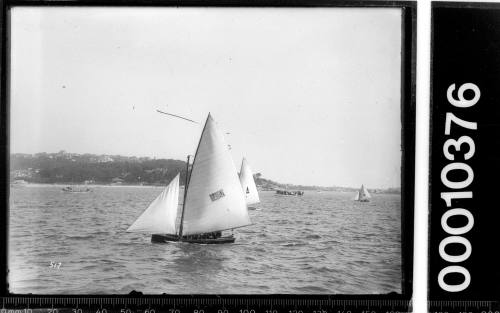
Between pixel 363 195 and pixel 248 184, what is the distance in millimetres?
484

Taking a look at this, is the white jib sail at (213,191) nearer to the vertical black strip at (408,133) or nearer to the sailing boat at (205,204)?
the sailing boat at (205,204)

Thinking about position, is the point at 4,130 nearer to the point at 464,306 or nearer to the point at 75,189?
the point at 75,189

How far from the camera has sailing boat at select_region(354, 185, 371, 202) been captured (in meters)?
1.93

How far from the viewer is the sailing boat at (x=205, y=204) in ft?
6.34

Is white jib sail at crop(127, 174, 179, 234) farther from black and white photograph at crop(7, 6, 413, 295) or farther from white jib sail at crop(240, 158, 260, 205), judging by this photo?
white jib sail at crop(240, 158, 260, 205)

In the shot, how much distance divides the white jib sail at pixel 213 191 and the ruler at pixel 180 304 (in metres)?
0.30

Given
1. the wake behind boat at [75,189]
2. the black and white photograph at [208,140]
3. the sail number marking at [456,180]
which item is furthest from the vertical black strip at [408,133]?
the wake behind boat at [75,189]

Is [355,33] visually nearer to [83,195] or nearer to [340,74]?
[340,74]

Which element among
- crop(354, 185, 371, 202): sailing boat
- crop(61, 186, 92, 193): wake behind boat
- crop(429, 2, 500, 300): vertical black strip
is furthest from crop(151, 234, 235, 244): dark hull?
crop(429, 2, 500, 300): vertical black strip

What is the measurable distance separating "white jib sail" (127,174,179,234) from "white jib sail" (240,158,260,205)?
0.28 metres

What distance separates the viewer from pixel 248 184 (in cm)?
192

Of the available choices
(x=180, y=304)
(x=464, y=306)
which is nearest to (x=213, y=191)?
(x=180, y=304)

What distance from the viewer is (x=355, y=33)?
193 centimetres

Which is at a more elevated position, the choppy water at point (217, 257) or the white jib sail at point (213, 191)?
the white jib sail at point (213, 191)
